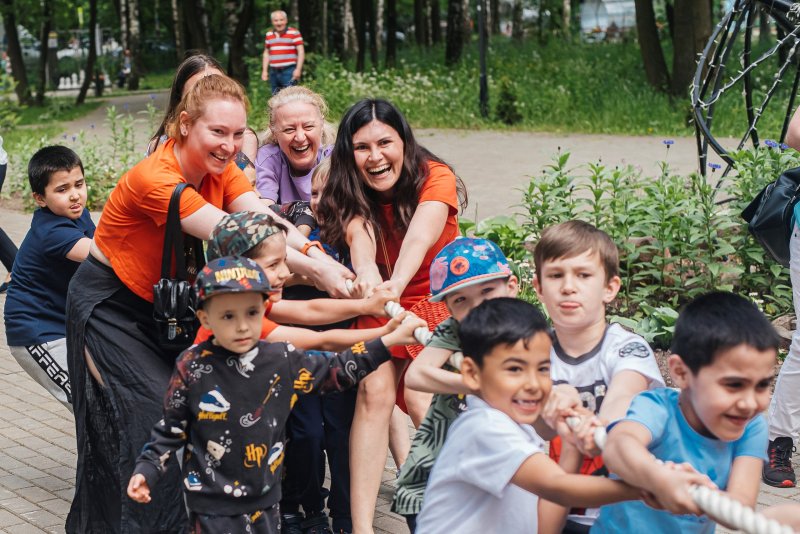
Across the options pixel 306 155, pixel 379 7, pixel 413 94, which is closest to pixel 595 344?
pixel 306 155

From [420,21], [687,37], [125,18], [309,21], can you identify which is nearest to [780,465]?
[687,37]

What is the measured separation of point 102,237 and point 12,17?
29.3 m

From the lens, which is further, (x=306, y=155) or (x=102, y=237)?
(x=306, y=155)

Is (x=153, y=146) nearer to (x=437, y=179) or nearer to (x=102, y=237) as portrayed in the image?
(x=102, y=237)

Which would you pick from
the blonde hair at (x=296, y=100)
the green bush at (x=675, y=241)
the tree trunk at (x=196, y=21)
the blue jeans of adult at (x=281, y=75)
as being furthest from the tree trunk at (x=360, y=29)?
the blonde hair at (x=296, y=100)

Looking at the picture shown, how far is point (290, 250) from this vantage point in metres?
4.41

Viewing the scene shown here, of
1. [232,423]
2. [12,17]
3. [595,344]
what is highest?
[12,17]

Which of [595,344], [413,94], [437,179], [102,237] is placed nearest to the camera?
[595,344]

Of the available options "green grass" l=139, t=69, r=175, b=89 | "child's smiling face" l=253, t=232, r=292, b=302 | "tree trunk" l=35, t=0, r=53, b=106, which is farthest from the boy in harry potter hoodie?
"green grass" l=139, t=69, r=175, b=89

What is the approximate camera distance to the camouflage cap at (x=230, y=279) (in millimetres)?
3246

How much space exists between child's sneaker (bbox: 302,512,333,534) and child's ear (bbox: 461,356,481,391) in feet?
6.82

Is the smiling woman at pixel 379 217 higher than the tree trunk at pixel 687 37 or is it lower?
lower

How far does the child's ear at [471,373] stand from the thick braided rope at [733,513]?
0.75 meters

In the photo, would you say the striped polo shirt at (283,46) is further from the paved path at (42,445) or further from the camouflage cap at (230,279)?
the camouflage cap at (230,279)
